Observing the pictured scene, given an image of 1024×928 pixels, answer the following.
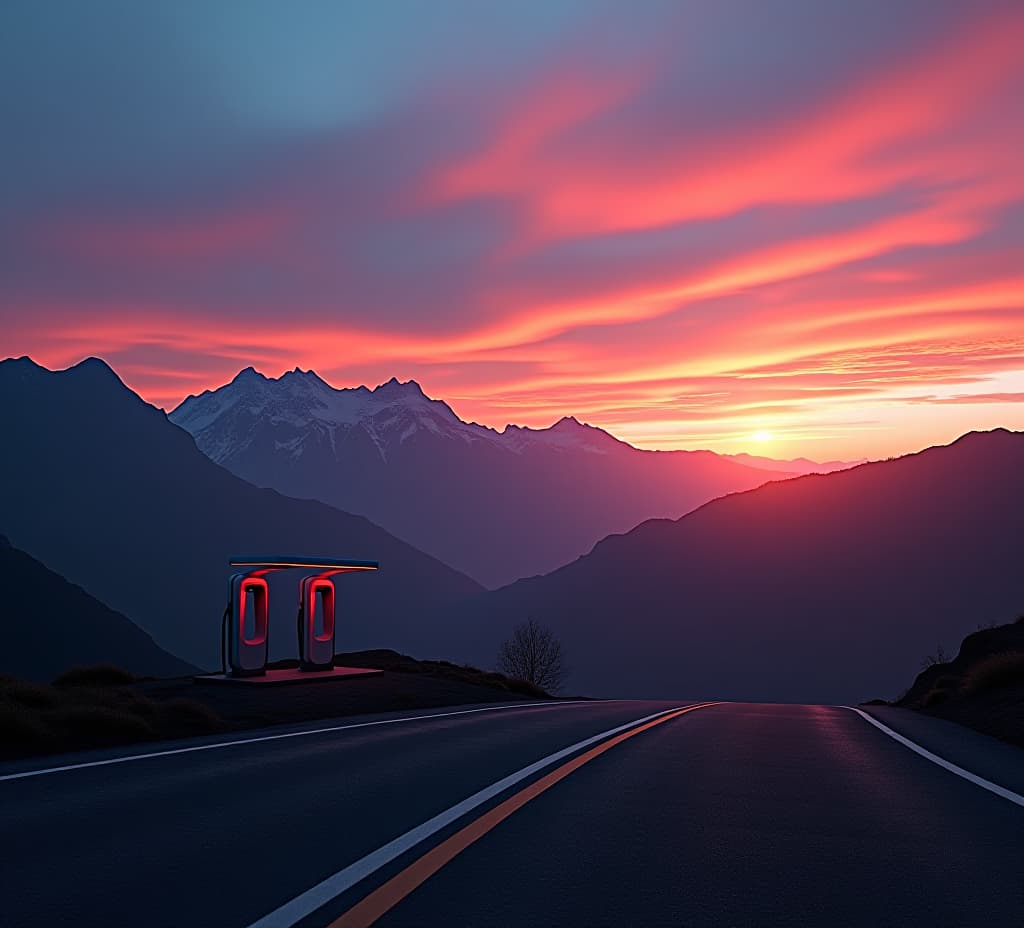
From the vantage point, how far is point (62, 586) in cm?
19100

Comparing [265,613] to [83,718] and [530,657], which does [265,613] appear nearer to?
[83,718]

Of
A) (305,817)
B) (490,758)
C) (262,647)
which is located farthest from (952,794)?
(262,647)

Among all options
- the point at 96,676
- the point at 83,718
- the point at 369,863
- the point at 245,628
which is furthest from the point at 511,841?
the point at 96,676

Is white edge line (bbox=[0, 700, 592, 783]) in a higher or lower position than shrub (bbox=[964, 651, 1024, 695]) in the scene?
lower

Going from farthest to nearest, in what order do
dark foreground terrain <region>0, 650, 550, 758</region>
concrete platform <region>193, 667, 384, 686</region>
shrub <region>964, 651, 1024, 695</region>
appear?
concrete platform <region>193, 667, 384, 686</region>
shrub <region>964, 651, 1024, 695</region>
dark foreground terrain <region>0, 650, 550, 758</region>

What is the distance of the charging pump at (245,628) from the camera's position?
959 inches

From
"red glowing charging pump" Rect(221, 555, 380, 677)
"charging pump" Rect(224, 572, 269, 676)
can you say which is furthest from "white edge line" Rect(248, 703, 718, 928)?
"charging pump" Rect(224, 572, 269, 676)

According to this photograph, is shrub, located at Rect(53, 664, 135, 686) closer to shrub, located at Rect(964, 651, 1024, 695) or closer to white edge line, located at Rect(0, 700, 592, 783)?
white edge line, located at Rect(0, 700, 592, 783)

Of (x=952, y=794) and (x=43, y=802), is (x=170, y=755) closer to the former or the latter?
(x=43, y=802)

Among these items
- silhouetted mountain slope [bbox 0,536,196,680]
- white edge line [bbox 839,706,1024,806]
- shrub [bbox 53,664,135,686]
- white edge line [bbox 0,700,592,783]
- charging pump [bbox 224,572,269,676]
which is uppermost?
silhouetted mountain slope [bbox 0,536,196,680]

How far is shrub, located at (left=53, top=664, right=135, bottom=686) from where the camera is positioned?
23.6 m

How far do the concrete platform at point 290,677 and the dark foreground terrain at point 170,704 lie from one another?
18 cm

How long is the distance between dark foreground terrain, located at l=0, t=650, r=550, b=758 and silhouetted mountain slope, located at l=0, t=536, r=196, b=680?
15352 cm

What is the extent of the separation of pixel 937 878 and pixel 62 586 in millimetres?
205194
